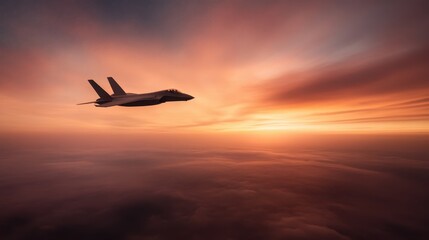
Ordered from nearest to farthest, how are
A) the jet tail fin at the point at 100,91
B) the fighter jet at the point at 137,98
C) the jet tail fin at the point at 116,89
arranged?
the fighter jet at the point at 137,98
the jet tail fin at the point at 100,91
the jet tail fin at the point at 116,89

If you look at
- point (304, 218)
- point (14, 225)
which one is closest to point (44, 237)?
point (14, 225)

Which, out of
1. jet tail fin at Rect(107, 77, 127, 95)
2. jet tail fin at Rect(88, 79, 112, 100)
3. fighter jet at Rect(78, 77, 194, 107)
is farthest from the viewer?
jet tail fin at Rect(107, 77, 127, 95)

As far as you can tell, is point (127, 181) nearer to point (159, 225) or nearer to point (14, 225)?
point (14, 225)

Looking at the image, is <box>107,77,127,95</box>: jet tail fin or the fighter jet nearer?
the fighter jet

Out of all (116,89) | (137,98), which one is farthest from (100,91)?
(137,98)

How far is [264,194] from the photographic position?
155875 millimetres

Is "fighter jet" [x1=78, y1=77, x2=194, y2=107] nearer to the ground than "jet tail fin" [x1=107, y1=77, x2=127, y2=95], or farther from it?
nearer to the ground

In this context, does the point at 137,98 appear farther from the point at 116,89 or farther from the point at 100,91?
the point at 116,89

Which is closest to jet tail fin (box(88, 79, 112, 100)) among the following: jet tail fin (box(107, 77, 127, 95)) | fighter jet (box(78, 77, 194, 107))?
fighter jet (box(78, 77, 194, 107))

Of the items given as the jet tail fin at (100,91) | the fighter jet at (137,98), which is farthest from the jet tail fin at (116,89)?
the jet tail fin at (100,91)

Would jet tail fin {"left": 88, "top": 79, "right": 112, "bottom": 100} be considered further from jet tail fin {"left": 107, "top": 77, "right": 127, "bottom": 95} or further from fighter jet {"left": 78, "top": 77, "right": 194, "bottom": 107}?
jet tail fin {"left": 107, "top": 77, "right": 127, "bottom": 95}

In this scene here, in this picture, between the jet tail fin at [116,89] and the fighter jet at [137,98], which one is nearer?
the fighter jet at [137,98]

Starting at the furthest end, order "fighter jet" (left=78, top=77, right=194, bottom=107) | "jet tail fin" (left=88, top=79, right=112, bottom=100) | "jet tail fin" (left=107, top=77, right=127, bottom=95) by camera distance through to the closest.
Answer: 1. "jet tail fin" (left=107, top=77, right=127, bottom=95)
2. "jet tail fin" (left=88, top=79, right=112, bottom=100)
3. "fighter jet" (left=78, top=77, right=194, bottom=107)

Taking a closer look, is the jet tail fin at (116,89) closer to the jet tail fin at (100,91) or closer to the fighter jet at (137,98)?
the fighter jet at (137,98)
